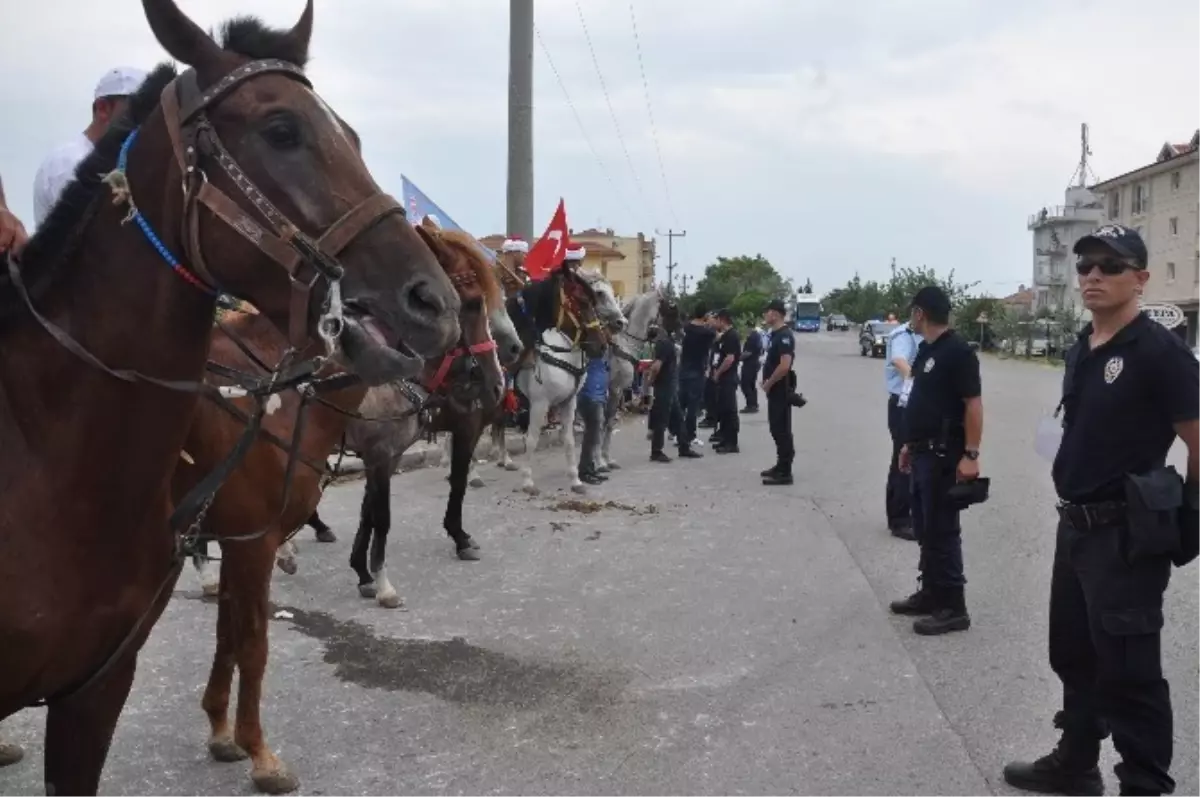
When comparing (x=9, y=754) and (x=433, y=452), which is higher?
(x=433, y=452)

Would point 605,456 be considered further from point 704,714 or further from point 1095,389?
point 1095,389

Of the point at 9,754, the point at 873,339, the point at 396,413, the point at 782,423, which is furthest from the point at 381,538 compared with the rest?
the point at 873,339

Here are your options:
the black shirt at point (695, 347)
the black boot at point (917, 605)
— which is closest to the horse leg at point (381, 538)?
the black boot at point (917, 605)

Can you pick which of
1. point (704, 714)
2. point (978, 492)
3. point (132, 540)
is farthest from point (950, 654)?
point (132, 540)

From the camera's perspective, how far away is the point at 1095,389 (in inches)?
155

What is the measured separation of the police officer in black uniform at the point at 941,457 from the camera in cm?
640

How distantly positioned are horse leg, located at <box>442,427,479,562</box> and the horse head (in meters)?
6.04

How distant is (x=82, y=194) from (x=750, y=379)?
1933 centimetres

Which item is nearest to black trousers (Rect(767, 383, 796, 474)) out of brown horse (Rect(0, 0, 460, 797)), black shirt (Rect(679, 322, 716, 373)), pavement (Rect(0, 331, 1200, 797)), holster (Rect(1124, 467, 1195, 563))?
pavement (Rect(0, 331, 1200, 797))

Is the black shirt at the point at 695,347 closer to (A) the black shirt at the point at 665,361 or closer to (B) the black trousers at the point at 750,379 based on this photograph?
(A) the black shirt at the point at 665,361

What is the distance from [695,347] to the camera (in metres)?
16.1

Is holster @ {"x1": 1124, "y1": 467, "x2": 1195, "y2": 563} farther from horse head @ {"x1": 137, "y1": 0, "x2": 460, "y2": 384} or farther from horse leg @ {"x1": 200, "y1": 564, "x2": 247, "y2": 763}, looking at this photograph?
horse leg @ {"x1": 200, "y1": 564, "x2": 247, "y2": 763}

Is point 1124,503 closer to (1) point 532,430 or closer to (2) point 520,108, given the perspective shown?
(1) point 532,430

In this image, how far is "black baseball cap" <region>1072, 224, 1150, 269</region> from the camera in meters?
3.88
